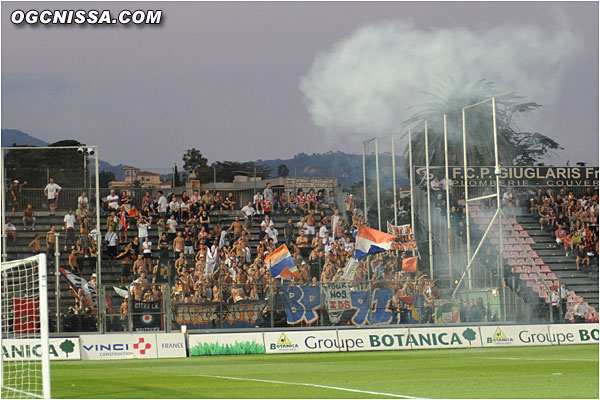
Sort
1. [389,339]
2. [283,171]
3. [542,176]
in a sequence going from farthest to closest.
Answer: [542,176] → [283,171] → [389,339]

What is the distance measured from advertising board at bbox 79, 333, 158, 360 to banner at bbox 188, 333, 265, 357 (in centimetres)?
114

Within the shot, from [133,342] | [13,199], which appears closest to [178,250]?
[13,199]

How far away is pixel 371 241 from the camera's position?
34.1 m

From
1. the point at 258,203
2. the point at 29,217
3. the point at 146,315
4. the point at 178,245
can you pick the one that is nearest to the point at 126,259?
the point at 178,245

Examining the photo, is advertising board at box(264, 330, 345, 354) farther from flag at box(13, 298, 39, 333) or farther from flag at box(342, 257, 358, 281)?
flag at box(342, 257, 358, 281)

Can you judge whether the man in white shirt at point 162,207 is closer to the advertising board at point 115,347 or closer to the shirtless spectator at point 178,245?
the shirtless spectator at point 178,245

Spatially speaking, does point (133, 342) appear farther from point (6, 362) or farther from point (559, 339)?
point (559, 339)

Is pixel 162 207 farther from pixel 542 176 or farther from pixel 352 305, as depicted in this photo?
pixel 542 176

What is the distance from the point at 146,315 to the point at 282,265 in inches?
243

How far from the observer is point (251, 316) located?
29.4m

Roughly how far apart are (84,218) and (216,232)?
6.09m

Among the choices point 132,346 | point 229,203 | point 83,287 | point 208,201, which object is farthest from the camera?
point 229,203

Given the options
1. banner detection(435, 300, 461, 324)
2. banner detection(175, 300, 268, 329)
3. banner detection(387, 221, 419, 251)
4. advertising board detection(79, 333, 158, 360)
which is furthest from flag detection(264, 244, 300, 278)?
advertising board detection(79, 333, 158, 360)

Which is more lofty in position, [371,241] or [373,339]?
[371,241]
